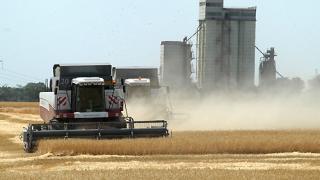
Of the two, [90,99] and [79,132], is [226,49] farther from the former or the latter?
[79,132]

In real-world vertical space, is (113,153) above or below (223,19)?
below

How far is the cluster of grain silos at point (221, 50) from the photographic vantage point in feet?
285

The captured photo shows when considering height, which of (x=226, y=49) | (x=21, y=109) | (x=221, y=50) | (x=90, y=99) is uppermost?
(x=226, y=49)

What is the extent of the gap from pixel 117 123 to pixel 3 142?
6538 mm

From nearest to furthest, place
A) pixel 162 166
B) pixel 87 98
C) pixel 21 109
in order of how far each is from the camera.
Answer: pixel 162 166, pixel 87 98, pixel 21 109

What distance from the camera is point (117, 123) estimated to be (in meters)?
28.6

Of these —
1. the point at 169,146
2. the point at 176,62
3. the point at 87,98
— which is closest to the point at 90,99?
the point at 87,98

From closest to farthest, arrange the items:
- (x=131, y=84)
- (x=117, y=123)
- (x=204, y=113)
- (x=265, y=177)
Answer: (x=265, y=177) → (x=117, y=123) → (x=131, y=84) → (x=204, y=113)

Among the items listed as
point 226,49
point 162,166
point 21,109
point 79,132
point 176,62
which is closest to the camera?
point 162,166

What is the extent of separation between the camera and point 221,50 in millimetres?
89250

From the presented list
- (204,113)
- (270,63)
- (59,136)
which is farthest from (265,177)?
(270,63)

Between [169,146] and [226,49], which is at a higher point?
[226,49]

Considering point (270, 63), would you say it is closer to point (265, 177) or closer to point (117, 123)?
point (117, 123)

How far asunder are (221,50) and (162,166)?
2774 inches
